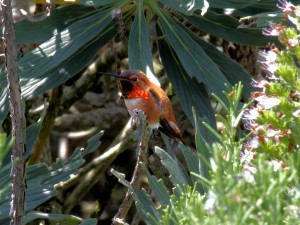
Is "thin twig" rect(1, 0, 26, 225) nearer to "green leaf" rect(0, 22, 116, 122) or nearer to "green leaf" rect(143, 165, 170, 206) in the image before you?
"green leaf" rect(143, 165, 170, 206)

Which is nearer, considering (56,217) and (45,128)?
(56,217)

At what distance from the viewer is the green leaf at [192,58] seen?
2797 millimetres

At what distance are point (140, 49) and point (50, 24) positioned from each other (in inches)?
14.9

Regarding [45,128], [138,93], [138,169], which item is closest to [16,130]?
[138,169]

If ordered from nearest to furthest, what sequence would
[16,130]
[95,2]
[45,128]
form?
[16,130] → [95,2] → [45,128]

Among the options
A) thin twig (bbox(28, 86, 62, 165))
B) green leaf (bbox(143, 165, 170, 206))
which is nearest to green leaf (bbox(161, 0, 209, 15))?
green leaf (bbox(143, 165, 170, 206))

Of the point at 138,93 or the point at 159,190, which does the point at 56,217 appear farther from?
the point at 138,93

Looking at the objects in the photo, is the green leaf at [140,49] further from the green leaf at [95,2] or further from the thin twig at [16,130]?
the thin twig at [16,130]

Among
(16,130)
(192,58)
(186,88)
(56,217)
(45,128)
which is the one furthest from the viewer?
(45,128)

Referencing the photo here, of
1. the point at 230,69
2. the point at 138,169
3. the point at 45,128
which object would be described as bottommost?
the point at 45,128

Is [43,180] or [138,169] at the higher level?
[138,169]

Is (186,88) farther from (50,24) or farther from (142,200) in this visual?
(142,200)

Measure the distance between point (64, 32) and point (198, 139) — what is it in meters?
1.26

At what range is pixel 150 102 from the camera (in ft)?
A: 9.75
